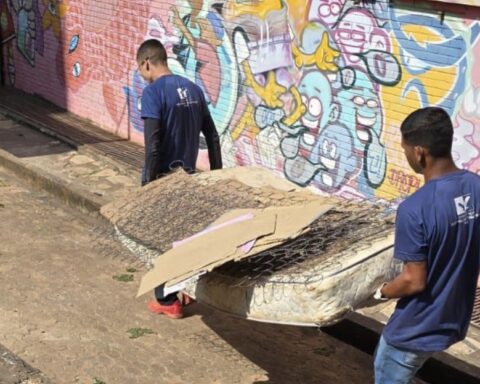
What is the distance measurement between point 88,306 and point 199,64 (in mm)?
3993

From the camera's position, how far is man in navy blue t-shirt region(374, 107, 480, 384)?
10.0 feet

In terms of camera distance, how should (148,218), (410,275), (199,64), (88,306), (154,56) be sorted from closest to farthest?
1. (410,275)
2. (148,218)
3. (154,56)
4. (88,306)
5. (199,64)

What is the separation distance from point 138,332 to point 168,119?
1.57 m

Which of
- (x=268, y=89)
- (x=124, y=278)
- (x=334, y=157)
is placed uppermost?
(x=268, y=89)

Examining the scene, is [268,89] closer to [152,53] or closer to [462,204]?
[152,53]

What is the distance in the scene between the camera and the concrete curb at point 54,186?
7863mm

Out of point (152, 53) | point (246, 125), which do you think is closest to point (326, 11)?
point (246, 125)

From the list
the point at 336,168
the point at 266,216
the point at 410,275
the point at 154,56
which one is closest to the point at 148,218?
the point at 266,216

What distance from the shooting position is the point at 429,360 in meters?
5.00

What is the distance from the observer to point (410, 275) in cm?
310

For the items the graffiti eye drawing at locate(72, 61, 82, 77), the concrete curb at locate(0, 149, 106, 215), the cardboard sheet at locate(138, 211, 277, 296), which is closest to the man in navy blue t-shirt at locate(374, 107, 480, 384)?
the cardboard sheet at locate(138, 211, 277, 296)

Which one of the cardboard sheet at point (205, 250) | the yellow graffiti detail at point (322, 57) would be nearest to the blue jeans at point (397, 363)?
the cardboard sheet at point (205, 250)

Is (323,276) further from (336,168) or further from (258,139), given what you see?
(258,139)

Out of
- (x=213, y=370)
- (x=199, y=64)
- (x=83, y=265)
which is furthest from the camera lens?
(x=199, y=64)
